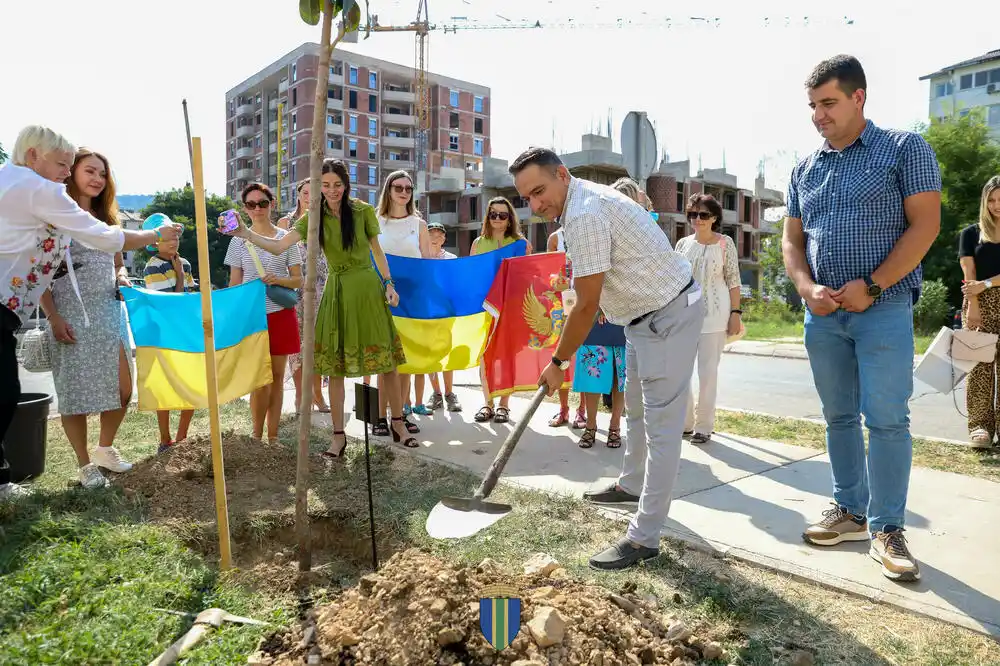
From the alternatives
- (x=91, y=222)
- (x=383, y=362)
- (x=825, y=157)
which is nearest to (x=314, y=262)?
(x=91, y=222)

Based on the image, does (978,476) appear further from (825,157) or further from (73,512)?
(73,512)

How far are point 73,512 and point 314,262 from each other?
2.08 meters

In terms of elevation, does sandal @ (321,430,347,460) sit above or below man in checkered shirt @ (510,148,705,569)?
below

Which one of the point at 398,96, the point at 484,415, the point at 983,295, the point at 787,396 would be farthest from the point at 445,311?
the point at 398,96

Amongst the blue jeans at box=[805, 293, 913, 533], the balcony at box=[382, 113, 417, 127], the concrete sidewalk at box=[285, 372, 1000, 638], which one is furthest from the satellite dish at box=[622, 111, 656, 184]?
the balcony at box=[382, 113, 417, 127]

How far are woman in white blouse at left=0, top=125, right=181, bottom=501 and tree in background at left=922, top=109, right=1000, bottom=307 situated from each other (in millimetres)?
25994

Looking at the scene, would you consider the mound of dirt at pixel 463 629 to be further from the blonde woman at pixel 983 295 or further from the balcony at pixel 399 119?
the balcony at pixel 399 119

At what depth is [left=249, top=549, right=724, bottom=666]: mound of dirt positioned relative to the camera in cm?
228

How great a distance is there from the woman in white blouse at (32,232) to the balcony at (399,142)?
7175cm

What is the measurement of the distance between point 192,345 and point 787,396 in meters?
7.01

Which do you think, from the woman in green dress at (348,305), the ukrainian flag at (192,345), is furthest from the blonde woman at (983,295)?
the ukrainian flag at (192,345)

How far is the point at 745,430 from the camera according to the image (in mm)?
6160

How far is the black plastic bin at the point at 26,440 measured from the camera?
451 centimetres

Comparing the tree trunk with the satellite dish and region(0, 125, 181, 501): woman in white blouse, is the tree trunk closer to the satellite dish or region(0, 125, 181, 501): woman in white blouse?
region(0, 125, 181, 501): woman in white blouse
